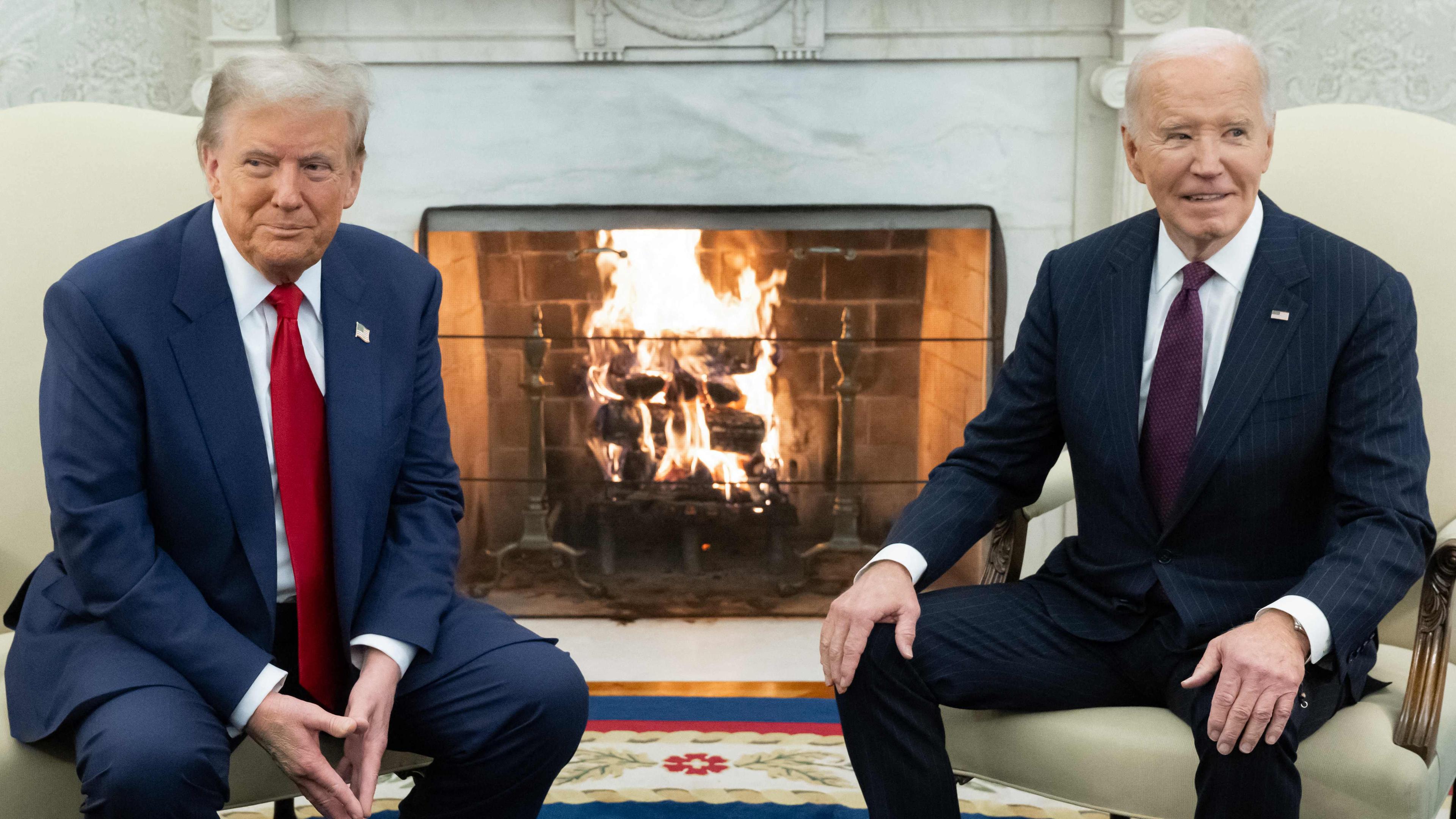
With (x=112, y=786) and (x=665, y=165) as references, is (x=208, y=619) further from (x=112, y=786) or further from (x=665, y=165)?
(x=665, y=165)

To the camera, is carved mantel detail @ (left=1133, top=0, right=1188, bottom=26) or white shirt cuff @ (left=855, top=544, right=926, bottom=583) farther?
carved mantel detail @ (left=1133, top=0, right=1188, bottom=26)

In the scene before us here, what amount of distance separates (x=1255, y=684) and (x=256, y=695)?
100 centimetres

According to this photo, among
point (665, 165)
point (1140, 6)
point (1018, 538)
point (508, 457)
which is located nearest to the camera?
point (1018, 538)

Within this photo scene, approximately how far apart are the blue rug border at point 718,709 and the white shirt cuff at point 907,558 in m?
1.03

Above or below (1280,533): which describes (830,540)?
below

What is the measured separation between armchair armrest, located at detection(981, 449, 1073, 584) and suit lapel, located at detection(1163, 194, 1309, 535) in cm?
25

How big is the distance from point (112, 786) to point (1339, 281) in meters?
A: 1.39

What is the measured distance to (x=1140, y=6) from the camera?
2.71 meters

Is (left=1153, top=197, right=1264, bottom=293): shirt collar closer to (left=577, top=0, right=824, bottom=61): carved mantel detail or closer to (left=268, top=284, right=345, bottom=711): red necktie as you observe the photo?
(left=268, top=284, right=345, bottom=711): red necktie

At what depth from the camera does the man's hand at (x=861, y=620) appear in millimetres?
1316

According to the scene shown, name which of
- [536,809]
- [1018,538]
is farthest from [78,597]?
[1018,538]

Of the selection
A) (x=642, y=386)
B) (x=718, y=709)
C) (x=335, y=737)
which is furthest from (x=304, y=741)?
(x=642, y=386)

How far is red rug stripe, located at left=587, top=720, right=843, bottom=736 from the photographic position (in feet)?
7.57

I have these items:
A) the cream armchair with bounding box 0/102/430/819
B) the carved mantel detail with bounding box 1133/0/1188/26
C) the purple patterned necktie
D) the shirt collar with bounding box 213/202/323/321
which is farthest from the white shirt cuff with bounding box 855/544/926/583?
the carved mantel detail with bounding box 1133/0/1188/26
